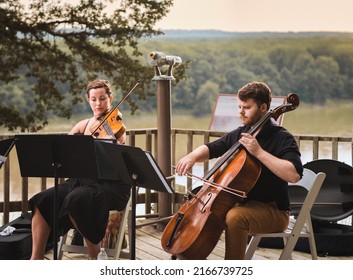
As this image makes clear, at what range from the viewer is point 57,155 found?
3.36m

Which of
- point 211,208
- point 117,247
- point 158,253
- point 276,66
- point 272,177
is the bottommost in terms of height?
point 158,253

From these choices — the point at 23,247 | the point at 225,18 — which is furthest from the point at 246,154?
the point at 225,18

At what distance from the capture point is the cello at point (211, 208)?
317cm

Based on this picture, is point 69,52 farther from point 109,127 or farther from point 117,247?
point 117,247

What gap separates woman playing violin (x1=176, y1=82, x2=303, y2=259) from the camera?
3.23m

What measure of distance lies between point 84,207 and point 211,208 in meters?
0.82

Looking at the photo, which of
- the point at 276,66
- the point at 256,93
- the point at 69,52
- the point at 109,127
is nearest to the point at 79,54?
the point at 69,52

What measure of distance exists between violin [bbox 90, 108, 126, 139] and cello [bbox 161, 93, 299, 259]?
78 cm

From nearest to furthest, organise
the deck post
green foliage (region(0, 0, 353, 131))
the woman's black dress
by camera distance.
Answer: the woman's black dress < the deck post < green foliage (region(0, 0, 353, 131))

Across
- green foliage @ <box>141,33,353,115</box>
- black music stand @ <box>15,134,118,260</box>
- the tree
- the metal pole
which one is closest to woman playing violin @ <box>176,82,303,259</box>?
black music stand @ <box>15,134,118,260</box>

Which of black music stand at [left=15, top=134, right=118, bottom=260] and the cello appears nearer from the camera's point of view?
the cello

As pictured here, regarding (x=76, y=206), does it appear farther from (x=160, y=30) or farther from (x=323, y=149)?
(x=323, y=149)

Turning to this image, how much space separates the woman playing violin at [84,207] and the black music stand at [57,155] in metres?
0.33

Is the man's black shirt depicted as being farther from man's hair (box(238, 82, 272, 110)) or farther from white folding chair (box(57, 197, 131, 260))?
white folding chair (box(57, 197, 131, 260))
